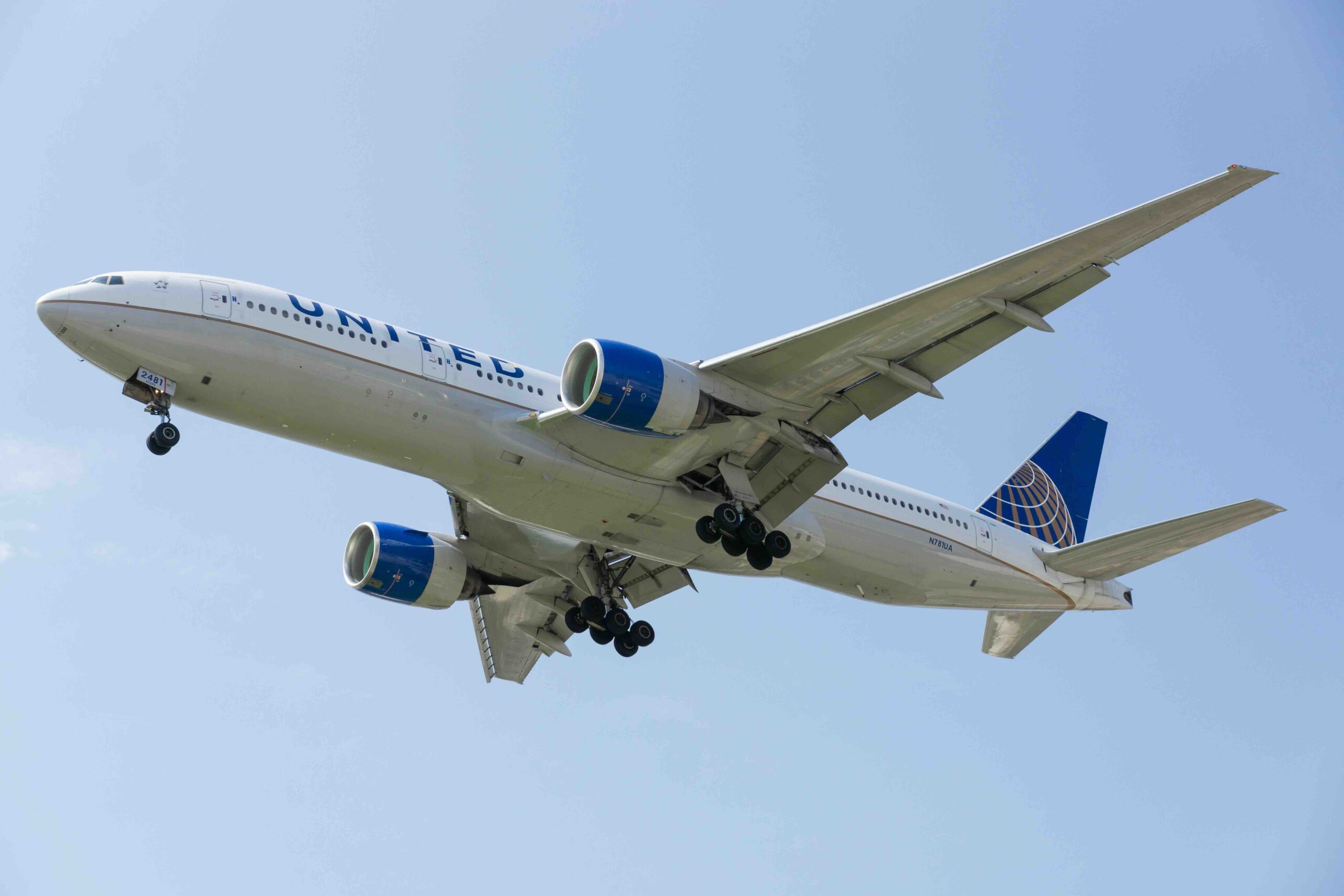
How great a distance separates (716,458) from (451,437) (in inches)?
199

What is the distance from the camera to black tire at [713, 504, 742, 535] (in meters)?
24.5

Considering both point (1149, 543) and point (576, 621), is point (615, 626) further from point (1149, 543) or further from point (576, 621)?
point (1149, 543)

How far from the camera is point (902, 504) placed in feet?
92.1

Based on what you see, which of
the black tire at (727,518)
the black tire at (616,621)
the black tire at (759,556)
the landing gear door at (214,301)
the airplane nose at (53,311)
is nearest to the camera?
the airplane nose at (53,311)

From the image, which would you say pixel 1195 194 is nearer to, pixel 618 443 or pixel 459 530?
pixel 618 443

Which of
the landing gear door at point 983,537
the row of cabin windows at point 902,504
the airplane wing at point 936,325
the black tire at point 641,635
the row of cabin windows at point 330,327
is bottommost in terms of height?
the black tire at point 641,635

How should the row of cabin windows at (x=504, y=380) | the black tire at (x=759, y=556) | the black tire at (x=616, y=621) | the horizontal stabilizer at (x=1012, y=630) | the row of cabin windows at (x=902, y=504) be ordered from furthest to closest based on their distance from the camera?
1. the horizontal stabilizer at (x=1012, y=630)
2. the black tire at (x=616, y=621)
3. the row of cabin windows at (x=902, y=504)
4. the black tire at (x=759, y=556)
5. the row of cabin windows at (x=504, y=380)

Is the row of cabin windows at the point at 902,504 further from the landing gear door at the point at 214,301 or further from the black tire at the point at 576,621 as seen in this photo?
the landing gear door at the point at 214,301

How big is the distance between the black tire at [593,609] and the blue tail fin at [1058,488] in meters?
9.35

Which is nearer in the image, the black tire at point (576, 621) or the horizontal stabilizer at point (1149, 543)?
the horizontal stabilizer at point (1149, 543)

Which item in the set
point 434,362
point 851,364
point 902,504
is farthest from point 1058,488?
point 434,362

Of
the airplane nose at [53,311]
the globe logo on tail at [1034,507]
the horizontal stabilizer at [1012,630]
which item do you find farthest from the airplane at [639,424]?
the horizontal stabilizer at [1012,630]

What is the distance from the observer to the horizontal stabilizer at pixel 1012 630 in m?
31.7

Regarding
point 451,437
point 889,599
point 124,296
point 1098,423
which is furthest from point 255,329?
point 1098,423
